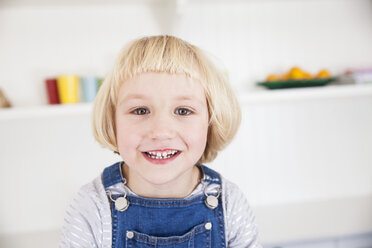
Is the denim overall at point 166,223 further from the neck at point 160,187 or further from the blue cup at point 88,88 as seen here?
the blue cup at point 88,88

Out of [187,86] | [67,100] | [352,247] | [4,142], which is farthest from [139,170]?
[352,247]

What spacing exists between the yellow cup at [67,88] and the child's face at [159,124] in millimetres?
493

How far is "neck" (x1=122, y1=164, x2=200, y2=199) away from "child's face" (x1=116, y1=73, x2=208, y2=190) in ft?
0.38

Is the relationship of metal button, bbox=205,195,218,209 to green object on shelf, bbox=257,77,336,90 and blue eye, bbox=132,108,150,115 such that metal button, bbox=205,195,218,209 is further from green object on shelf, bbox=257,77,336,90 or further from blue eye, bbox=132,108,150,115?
green object on shelf, bbox=257,77,336,90

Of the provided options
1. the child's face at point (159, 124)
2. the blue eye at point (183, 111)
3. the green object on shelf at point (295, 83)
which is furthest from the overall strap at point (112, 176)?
the green object on shelf at point (295, 83)

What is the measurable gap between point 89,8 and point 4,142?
0.65 metres

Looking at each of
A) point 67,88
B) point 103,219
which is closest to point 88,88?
point 67,88

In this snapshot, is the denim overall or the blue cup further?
the blue cup

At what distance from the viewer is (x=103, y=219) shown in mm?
772

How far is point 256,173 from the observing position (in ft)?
4.86

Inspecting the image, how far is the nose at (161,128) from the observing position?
0.66m

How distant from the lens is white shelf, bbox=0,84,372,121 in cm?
106

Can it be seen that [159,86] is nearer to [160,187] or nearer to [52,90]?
[160,187]

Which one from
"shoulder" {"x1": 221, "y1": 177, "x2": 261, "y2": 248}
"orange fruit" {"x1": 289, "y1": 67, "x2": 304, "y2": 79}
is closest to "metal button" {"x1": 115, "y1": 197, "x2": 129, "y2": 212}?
"shoulder" {"x1": 221, "y1": 177, "x2": 261, "y2": 248}
